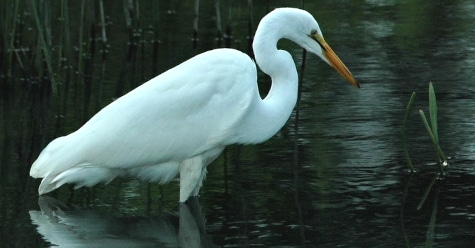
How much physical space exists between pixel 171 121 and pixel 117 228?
2.60ft

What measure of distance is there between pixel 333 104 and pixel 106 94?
2381 mm

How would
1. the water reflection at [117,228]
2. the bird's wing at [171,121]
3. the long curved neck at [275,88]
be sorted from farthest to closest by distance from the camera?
the long curved neck at [275,88], the bird's wing at [171,121], the water reflection at [117,228]

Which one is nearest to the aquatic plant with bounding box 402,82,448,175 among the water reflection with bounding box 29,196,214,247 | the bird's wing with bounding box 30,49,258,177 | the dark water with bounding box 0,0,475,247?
the dark water with bounding box 0,0,475,247

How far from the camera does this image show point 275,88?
288 inches

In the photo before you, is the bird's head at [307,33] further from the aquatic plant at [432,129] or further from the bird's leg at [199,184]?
the bird's leg at [199,184]

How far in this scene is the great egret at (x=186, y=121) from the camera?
7062 mm

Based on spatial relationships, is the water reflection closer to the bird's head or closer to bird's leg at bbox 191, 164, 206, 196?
bird's leg at bbox 191, 164, 206, 196

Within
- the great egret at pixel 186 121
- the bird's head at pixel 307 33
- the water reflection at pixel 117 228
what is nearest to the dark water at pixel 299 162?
the water reflection at pixel 117 228

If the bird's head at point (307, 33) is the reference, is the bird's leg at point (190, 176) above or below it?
below

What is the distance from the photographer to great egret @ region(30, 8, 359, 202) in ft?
23.2

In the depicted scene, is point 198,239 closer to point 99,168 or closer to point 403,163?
point 99,168

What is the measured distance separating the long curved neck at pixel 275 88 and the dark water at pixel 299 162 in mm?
433

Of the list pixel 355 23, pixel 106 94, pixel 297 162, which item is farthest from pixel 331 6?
pixel 297 162

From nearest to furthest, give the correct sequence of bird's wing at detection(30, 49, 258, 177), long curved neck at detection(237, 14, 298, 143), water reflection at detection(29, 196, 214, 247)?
water reflection at detection(29, 196, 214, 247)
bird's wing at detection(30, 49, 258, 177)
long curved neck at detection(237, 14, 298, 143)
